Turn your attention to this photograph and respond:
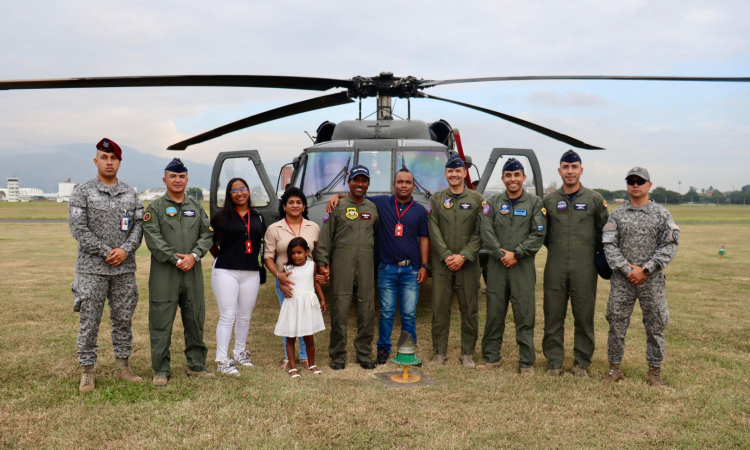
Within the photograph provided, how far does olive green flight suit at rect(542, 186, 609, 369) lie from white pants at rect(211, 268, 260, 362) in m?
2.54

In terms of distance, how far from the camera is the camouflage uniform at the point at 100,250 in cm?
386

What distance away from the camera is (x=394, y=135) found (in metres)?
7.40

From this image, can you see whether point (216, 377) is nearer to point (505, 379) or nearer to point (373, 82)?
point (505, 379)

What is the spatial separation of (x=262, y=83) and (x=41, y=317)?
403 centimetres

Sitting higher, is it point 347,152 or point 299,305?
point 347,152

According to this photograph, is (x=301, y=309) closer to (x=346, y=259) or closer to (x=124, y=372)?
(x=346, y=259)

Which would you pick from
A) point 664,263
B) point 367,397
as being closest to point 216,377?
point 367,397

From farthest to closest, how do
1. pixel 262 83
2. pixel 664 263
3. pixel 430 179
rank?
pixel 430 179 < pixel 262 83 < pixel 664 263

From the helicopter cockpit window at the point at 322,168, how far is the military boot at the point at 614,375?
341 centimetres

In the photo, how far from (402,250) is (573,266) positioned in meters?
1.47

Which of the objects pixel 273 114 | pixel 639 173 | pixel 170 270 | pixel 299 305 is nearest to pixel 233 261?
pixel 170 270

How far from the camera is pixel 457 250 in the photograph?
474 cm

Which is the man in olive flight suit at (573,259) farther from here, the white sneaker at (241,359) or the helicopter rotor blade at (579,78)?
the white sneaker at (241,359)

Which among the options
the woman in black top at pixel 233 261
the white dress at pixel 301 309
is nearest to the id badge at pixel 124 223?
the woman in black top at pixel 233 261
